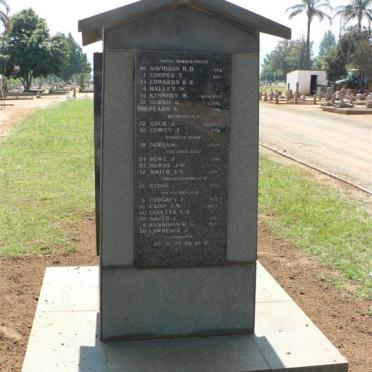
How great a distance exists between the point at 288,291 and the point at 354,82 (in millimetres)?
58539

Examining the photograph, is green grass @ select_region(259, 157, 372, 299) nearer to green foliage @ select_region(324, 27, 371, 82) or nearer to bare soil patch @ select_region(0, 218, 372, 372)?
bare soil patch @ select_region(0, 218, 372, 372)

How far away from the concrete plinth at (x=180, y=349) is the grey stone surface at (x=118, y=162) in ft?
2.04

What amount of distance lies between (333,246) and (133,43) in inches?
156

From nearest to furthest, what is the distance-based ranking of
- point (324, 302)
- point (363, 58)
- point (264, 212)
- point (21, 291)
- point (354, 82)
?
point (324, 302)
point (21, 291)
point (264, 212)
point (363, 58)
point (354, 82)

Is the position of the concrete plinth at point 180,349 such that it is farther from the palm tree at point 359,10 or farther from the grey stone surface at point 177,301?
the palm tree at point 359,10

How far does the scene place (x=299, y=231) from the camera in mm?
7254

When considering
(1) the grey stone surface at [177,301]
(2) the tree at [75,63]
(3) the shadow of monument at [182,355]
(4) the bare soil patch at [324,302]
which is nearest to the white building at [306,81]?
(4) the bare soil patch at [324,302]

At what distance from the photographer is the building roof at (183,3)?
139 inches

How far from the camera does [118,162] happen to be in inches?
148

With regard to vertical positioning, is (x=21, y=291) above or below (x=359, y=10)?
below

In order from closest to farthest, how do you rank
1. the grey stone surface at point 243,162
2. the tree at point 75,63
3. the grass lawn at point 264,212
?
the grey stone surface at point 243,162 → the grass lawn at point 264,212 → the tree at point 75,63

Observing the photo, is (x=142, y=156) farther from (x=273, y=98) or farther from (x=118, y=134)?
(x=273, y=98)

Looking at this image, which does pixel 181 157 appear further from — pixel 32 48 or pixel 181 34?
pixel 32 48

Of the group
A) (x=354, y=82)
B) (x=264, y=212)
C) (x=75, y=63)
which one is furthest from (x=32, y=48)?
(x=264, y=212)
